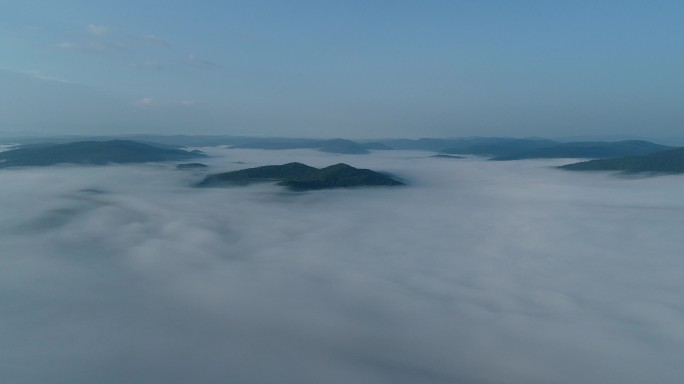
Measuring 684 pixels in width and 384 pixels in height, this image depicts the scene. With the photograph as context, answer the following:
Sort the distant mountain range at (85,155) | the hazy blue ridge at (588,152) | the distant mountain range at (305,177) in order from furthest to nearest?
1. the hazy blue ridge at (588,152)
2. the distant mountain range at (85,155)
3. the distant mountain range at (305,177)

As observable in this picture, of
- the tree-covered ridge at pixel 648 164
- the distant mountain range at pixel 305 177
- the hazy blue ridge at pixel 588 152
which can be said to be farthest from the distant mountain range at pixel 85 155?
the hazy blue ridge at pixel 588 152

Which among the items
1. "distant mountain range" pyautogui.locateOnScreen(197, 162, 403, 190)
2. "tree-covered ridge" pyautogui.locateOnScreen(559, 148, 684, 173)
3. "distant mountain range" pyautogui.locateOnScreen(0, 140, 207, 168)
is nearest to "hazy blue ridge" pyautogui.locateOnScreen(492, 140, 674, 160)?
"tree-covered ridge" pyautogui.locateOnScreen(559, 148, 684, 173)

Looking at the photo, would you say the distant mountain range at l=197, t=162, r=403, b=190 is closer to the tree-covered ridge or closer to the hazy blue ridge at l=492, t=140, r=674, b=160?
the tree-covered ridge

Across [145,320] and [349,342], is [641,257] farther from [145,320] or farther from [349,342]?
[145,320]

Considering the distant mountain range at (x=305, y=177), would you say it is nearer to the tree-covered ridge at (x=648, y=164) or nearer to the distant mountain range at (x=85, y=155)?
the distant mountain range at (x=85, y=155)

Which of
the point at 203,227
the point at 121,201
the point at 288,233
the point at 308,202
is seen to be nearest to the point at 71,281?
the point at 203,227

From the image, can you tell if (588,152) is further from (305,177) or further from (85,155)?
(85,155)

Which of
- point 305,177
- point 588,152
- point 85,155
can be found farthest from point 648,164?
point 85,155
